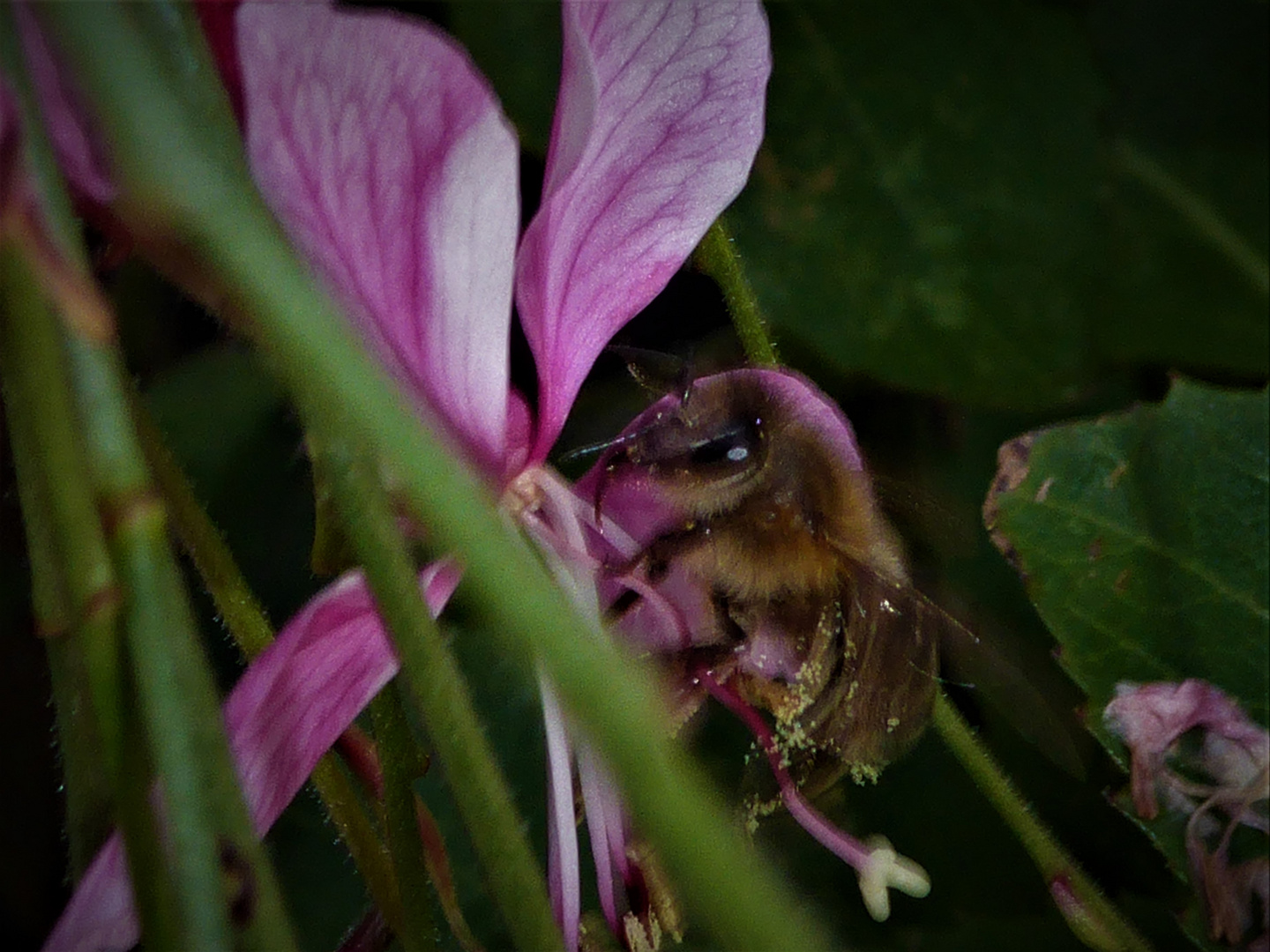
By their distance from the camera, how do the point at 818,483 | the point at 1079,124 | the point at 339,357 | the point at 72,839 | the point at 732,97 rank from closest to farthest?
1. the point at 339,357
2. the point at 72,839
3. the point at 732,97
4. the point at 818,483
5. the point at 1079,124

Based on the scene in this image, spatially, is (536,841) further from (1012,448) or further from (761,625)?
(1012,448)

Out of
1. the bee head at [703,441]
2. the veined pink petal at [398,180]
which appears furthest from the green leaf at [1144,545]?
the veined pink petal at [398,180]

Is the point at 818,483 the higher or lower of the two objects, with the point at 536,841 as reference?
higher

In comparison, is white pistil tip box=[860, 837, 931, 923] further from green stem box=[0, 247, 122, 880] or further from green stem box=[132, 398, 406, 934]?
green stem box=[0, 247, 122, 880]

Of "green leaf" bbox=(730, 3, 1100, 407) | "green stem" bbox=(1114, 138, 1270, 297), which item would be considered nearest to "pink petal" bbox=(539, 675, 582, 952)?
"green leaf" bbox=(730, 3, 1100, 407)

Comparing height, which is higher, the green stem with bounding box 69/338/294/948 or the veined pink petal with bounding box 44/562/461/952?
the green stem with bounding box 69/338/294/948

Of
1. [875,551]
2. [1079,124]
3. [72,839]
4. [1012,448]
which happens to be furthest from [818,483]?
[1079,124]

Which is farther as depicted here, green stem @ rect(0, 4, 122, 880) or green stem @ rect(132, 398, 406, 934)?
green stem @ rect(132, 398, 406, 934)
